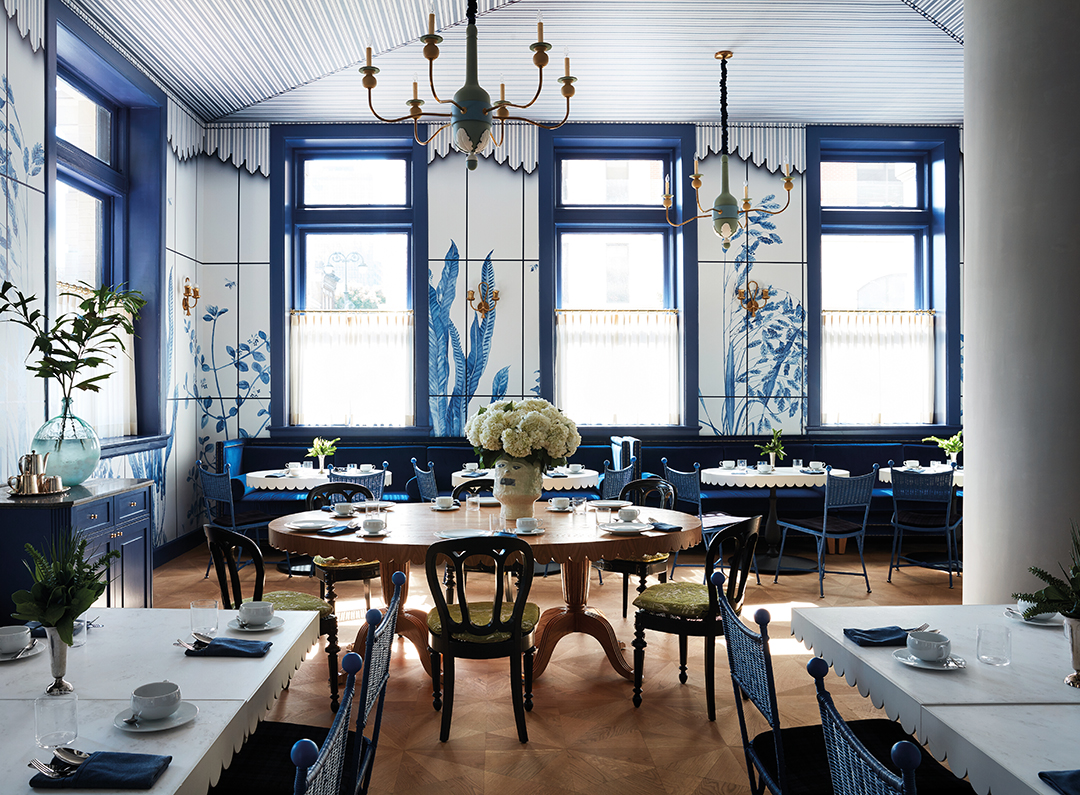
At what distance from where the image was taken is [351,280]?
788 centimetres

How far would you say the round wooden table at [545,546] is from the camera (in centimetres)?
315

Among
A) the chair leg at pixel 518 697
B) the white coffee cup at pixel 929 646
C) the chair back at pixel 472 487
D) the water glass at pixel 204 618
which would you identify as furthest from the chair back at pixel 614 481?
the water glass at pixel 204 618

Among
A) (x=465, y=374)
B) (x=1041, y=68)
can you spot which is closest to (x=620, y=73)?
(x=465, y=374)

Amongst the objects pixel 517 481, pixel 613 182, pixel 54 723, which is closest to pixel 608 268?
pixel 613 182

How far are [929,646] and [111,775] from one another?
1772 millimetres

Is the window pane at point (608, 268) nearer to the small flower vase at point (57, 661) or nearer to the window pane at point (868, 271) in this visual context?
the window pane at point (868, 271)

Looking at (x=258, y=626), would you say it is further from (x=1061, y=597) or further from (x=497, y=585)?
(x=1061, y=597)

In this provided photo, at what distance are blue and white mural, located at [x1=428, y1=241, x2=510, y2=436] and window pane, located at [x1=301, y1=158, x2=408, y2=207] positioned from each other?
98 cm

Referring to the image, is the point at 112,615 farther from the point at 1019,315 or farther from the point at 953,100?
the point at 953,100

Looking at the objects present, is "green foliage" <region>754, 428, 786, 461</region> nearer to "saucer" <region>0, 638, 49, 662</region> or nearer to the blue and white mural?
the blue and white mural

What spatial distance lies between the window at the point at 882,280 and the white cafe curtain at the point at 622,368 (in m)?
1.55

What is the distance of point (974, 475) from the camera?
344 cm

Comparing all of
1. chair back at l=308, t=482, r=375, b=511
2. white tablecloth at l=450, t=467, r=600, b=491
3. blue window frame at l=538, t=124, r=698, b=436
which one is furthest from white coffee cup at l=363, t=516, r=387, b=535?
blue window frame at l=538, t=124, r=698, b=436

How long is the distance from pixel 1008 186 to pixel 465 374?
5362 millimetres
